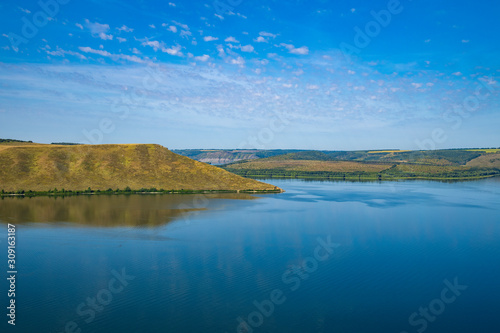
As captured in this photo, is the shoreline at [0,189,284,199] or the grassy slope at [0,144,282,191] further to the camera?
the grassy slope at [0,144,282,191]

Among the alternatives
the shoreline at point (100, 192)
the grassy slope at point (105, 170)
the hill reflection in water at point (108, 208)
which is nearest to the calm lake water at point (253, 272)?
the hill reflection in water at point (108, 208)

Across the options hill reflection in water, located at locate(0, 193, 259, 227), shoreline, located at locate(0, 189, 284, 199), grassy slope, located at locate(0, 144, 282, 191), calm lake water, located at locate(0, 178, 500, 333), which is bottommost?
calm lake water, located at locate(0, 178, 500, 333)

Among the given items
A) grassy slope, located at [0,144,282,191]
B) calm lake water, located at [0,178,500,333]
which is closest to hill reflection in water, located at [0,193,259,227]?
calm lake water, located at [0,178,500,333]

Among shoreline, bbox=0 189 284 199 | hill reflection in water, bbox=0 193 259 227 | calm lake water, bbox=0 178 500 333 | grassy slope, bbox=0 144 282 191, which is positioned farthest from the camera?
grassy slope, bbox=0 144 282 191

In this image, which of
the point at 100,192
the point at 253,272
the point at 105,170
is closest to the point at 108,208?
the point at 100,192

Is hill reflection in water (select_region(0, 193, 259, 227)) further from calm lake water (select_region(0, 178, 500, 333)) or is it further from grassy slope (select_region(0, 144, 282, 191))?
grassy slope (select_region(0, 144, 282, 191))

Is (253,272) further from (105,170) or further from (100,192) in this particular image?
(105,170)

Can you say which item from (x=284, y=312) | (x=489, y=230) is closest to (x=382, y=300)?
(x=284, y=312)
